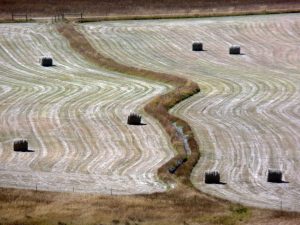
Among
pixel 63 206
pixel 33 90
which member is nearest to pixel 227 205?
pixel 63 206

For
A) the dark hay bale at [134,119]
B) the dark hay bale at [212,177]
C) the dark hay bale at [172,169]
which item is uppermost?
the dark hay bale at [212,177]

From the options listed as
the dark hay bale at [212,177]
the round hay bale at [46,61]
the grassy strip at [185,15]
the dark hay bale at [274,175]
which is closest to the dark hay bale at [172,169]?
the dark hay bale at [212,177]

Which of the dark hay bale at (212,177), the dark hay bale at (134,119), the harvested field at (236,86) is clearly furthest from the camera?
the dark hay bale at (134,119)

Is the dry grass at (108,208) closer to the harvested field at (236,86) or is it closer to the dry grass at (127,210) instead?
the dry grass at (127,210)

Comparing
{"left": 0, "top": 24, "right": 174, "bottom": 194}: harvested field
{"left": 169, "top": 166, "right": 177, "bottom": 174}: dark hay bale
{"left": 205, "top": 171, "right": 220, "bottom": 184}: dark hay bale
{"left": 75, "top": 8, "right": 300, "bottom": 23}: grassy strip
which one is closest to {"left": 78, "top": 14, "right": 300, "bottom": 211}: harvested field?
{"left": 205, "top": 171, "right": 220, "bottom": 184}: dark hay bale

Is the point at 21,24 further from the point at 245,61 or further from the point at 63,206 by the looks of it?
the point at 63,206

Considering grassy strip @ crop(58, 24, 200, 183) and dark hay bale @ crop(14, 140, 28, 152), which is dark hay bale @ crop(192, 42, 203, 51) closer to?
grassy strip @ crop(58, 24, 200, 183)
